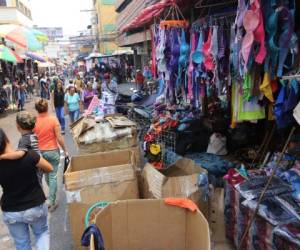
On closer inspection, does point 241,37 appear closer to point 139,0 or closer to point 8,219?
point 8,219

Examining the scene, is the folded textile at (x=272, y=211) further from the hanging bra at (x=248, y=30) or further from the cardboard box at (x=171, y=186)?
the hanging bra at (x=248, y=30)

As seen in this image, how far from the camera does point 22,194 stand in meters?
3.12

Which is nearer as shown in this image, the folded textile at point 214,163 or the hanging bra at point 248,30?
the hanging bra at point 248,30

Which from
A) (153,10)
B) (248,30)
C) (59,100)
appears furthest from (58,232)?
(59,100)

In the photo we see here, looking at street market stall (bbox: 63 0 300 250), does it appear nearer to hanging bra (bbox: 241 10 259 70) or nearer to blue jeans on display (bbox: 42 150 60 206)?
hanging bra (bbox: 241 10 259 70)

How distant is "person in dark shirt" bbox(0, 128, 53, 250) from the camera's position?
2.99m

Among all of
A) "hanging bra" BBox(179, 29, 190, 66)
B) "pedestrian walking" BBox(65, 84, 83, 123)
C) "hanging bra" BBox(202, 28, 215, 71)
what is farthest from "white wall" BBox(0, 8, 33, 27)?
"hanging bra" BBox(202, 28, 215, 71)

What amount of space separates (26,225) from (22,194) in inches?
14.4

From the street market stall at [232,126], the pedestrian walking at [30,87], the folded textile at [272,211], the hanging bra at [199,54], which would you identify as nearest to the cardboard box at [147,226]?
the street market stall at [232,126]

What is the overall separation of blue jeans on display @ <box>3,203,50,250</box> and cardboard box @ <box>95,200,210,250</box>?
87 cm

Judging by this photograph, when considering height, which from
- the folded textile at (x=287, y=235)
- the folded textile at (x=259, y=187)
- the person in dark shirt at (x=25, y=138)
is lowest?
the folded textile at (x=287, y=235)

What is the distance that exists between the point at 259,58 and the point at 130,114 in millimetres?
5821

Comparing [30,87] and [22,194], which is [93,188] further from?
[30,87]

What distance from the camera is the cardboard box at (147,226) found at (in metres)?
2.66
